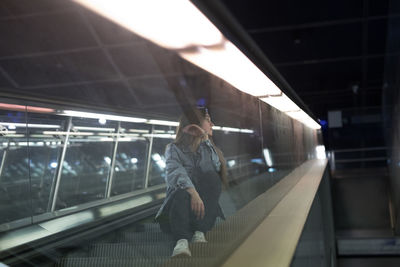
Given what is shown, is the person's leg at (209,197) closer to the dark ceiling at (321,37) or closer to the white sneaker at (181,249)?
the white sneaker at (181,249)

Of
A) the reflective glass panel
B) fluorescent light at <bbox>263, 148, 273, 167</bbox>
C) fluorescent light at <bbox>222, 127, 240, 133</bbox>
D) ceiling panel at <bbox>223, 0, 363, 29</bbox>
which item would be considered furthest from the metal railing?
fluorescent light at <bbox>222, 127, 240, 133</bbox>

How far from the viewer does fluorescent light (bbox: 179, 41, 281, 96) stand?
128 cm

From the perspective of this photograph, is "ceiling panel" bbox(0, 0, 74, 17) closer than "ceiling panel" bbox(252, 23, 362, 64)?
Yes

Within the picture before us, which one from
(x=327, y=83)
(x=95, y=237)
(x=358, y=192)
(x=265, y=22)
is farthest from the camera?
(x=358, y=192)

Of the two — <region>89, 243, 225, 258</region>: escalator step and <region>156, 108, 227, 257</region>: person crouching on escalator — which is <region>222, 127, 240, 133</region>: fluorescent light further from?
<region>89, 243, 225, 258</region>: escalator step

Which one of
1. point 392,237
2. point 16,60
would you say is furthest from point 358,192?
point 16,60

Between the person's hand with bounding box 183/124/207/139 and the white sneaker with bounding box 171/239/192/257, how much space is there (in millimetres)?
346

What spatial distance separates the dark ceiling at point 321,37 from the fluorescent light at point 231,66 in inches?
151

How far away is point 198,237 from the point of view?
46.0 inches

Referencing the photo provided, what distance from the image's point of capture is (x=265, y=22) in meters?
6.52

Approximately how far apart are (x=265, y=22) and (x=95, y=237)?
575 cm

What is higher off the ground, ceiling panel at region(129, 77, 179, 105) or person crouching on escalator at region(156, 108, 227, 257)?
ceiling panel at region(129, 77, 179, 105)

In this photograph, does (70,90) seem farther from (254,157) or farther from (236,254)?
(254,157)

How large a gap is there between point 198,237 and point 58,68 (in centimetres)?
68
